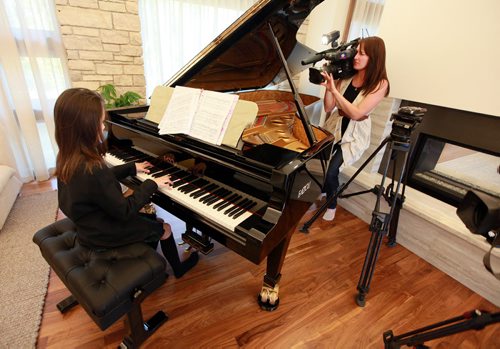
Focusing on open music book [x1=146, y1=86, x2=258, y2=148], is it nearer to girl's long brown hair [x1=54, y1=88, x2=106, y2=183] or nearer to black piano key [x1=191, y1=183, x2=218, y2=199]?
black piano key [x1=191, y1=183, x2=218, y2=199]

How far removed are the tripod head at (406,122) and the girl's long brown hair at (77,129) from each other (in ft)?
5.30

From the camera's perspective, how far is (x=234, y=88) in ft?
7.37

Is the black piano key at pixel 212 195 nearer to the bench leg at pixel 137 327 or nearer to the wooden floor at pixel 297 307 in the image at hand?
the bench leg at pixel 137 327

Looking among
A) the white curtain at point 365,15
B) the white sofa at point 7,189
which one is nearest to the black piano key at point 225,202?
the white sofa at point 7,189

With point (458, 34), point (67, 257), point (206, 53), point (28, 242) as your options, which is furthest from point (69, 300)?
point (458, 34)

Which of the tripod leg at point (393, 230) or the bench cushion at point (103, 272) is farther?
the tripod leg at point (393, 230)

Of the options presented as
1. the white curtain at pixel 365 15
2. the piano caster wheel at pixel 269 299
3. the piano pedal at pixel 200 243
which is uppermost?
the white curtain at pixel 365 15

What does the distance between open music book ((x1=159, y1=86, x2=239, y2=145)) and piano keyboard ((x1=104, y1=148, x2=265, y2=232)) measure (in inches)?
9.0

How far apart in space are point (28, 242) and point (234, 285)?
1.69 m

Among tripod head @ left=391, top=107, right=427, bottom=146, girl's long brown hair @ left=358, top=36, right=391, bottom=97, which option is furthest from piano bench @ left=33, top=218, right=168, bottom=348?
girl's long brown hair @ left=358, top=36, right=391, bottom=97

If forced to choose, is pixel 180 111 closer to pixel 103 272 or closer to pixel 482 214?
pixel 103 272

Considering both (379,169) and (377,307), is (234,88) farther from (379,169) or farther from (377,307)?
(377,307)

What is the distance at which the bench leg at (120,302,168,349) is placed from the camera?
4.05 ft

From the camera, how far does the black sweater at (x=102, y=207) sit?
1.09m
